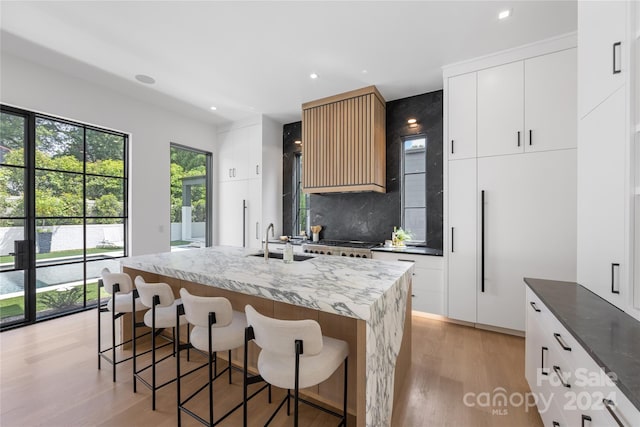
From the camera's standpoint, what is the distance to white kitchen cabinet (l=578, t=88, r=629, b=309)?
134 cm

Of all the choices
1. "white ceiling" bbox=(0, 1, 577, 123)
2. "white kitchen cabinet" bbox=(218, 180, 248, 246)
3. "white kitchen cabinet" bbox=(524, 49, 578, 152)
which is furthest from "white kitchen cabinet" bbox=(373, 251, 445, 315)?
"white kitchen cabinet" bbox=(218, 180, 248, 246)

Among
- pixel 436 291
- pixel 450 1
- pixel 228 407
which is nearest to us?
pixel 228 407

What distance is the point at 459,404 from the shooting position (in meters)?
1.82

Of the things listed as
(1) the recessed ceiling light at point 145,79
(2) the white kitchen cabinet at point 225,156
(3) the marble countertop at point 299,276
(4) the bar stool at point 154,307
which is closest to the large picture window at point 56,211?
(1) the recessed ceiling light at point 145,79

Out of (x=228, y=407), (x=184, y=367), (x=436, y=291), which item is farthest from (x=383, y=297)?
(x=436, y=291)

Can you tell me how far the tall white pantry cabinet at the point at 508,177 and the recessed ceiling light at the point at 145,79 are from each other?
368 cm

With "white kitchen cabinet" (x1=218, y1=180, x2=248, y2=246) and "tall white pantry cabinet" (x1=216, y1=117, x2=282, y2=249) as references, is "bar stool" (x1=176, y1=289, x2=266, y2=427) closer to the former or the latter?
"tall white pantry cabinet" (x1=216, y1=117, x2=282, y2=249)

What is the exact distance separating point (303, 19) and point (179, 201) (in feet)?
12.0

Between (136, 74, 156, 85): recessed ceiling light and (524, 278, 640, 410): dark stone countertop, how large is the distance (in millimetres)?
4514

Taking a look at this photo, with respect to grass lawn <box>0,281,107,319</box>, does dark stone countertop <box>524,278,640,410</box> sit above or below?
above

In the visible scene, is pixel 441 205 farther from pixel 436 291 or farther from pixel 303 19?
pixel 303 19

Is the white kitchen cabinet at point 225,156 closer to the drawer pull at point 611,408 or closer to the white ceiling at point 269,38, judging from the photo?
the white ceiling at point 269,38

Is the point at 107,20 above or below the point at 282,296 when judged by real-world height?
above

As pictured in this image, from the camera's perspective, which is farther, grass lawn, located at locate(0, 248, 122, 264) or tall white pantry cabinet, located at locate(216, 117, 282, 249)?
tall white pantry cabinet, located at locate(216, 117, 282, 249)
